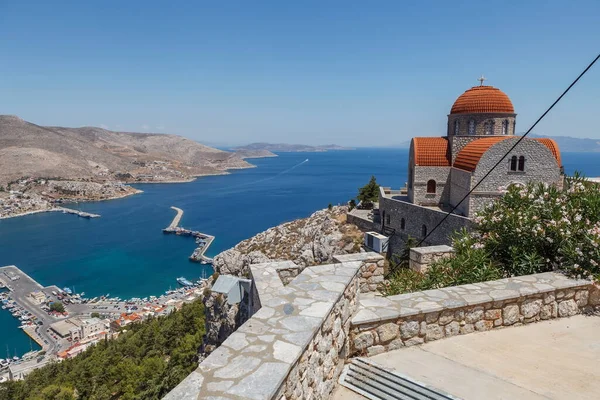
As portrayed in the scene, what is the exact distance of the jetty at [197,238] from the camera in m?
46.4

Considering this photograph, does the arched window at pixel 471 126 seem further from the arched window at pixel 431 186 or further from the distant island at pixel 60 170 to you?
the distant island at pixel 60 170

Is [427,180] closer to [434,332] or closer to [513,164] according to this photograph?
Answer: [513,164]

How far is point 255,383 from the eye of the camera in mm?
1932

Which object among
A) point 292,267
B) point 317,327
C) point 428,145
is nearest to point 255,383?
point 317,327

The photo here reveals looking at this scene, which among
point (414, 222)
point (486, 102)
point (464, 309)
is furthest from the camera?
point (486, 102)

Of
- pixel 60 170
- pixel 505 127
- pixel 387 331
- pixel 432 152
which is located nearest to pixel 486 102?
pixel 505 127

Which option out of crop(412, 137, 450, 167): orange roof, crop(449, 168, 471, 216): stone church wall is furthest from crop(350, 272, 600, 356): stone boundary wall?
crop(412, 137, 450, 167): orange roof

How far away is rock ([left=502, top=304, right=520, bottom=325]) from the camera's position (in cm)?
409

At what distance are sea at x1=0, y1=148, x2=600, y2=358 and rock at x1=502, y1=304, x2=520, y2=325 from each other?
39.0m

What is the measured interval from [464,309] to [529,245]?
2.35m

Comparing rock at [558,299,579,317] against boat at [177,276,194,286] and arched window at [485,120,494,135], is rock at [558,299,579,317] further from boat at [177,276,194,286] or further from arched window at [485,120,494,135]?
boat at [177,276,194,286]

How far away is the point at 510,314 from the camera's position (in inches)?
162

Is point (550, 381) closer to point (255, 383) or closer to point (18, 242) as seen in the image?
point (255, 383)

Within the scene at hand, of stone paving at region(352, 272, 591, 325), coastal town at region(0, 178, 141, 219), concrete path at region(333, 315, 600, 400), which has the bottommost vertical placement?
coastal town at region(0, 178, 141, 219)
